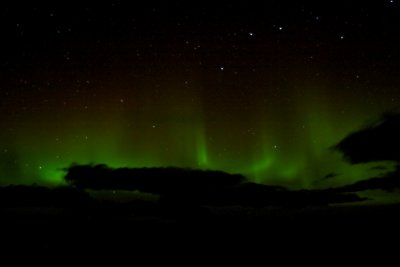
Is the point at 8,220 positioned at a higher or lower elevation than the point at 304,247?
higher

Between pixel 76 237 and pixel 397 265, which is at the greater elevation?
pixel 76 237

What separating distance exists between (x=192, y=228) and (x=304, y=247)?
12259 millimetres

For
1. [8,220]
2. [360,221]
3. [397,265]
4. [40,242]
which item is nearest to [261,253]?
[397,265]

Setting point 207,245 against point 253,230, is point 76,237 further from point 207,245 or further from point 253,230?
point 253,230

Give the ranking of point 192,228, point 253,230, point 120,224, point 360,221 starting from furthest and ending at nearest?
point 360,221
point 253,230
point 192,228
point 120,224

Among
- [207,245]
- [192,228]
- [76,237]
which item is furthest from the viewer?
[192,228]

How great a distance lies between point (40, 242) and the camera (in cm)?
2844

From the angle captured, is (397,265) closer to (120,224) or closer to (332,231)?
(332,231)

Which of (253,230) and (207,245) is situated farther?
(253,230)

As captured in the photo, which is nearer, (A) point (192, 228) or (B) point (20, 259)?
(B) point (20, 259)

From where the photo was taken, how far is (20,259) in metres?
22.7

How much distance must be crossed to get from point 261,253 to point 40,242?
17.5 metres

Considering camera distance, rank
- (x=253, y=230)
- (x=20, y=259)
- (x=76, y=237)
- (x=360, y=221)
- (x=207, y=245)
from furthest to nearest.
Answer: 1. (x=360, y=221)
2. (x=253, y=230)
3. (x=207, y=245)
4. (x=76, y=237)
5. (x=20, y=259)

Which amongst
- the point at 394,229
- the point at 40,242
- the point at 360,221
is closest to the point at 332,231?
the point at 394,229
